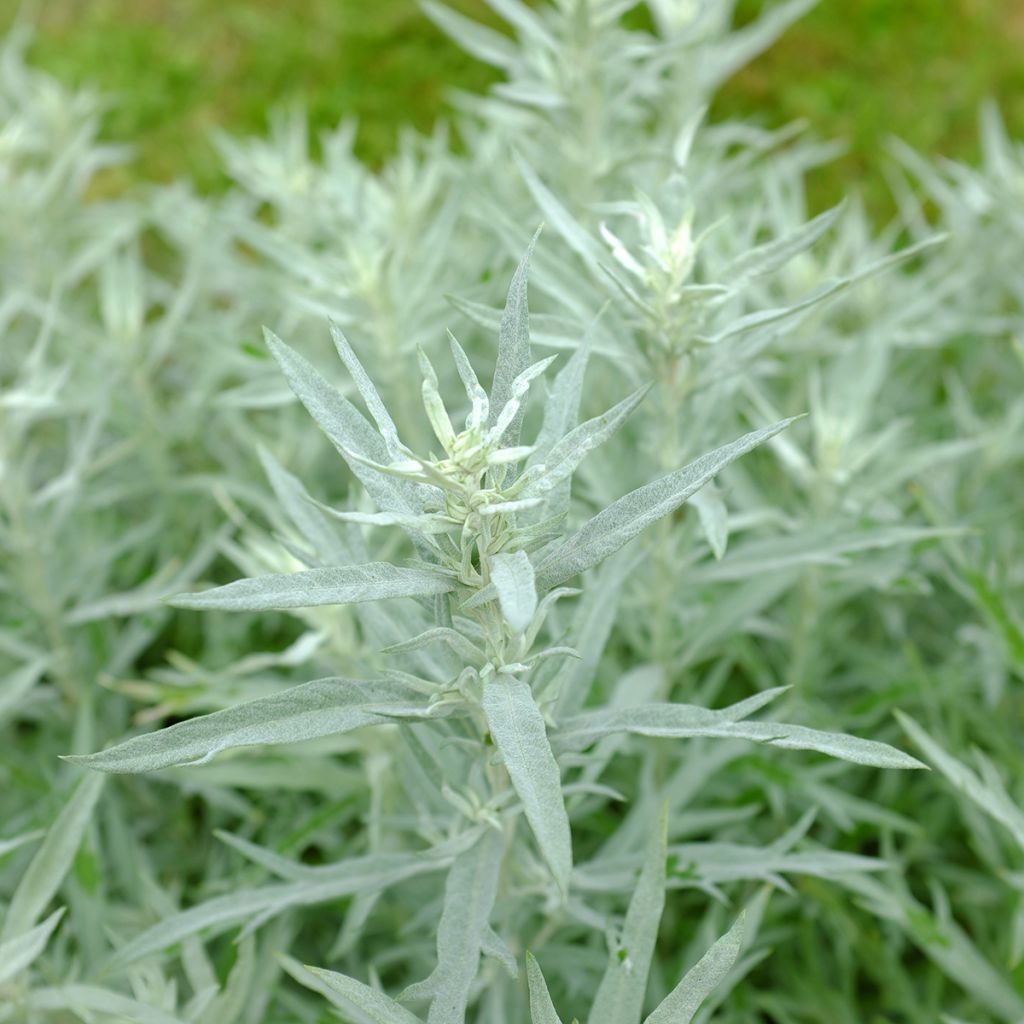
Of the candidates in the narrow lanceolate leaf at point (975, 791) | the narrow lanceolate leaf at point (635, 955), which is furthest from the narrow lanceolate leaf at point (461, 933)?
the narrow lanceolate leaf at point (975, 791)

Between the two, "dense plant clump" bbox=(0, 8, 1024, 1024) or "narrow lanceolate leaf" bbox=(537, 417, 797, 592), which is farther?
"dense plant clump" bbox=(0, 8, 1024, 1024)

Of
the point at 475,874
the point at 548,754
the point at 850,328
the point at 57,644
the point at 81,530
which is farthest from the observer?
the point at 850,328

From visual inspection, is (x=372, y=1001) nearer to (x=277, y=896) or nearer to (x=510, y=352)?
(x=277, y=896)

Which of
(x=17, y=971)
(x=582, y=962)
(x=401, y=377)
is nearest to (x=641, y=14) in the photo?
(x=401, y=377)

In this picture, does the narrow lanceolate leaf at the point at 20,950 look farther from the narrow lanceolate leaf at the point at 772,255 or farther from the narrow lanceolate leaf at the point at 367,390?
the narrow lanceolate leaf at the point at 772,255

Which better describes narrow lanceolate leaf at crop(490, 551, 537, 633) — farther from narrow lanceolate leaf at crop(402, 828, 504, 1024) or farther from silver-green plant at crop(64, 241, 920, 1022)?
narrow lanceolate leaf at crop(402, 828, 504, 1024)

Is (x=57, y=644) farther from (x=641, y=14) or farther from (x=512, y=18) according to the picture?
(x=641, y=14)

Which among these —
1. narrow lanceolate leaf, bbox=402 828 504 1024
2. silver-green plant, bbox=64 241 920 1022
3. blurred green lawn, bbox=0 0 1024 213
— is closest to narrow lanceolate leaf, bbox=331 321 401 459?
silver-green plant, bbox=64 241 920 1022

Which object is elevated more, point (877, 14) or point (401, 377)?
point (877, 14)
